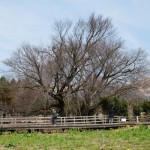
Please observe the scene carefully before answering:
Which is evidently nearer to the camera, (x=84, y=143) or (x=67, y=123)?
(x=84, y=143)

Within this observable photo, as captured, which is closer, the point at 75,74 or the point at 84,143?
the point at 84,143

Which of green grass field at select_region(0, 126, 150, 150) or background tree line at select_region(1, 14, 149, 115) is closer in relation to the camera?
green grass field at select_region(0, 126, 150, 150)

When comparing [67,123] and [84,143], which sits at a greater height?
[67,123]

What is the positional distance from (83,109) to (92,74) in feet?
14.7

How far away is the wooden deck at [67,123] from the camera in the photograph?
32.5 m

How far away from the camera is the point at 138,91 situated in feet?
163

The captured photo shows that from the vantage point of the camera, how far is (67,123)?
119 ft

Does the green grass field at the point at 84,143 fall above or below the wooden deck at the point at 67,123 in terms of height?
below

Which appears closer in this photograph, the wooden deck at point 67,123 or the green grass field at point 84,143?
the green grass field at point 84,143

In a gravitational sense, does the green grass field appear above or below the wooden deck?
below

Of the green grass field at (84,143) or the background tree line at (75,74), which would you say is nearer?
the green grass field at (84,143)

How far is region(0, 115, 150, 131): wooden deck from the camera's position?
32.5 m

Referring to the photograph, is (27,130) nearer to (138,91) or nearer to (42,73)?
(42,73)

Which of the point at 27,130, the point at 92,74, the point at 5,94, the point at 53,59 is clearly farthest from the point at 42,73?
the point at 27,130
